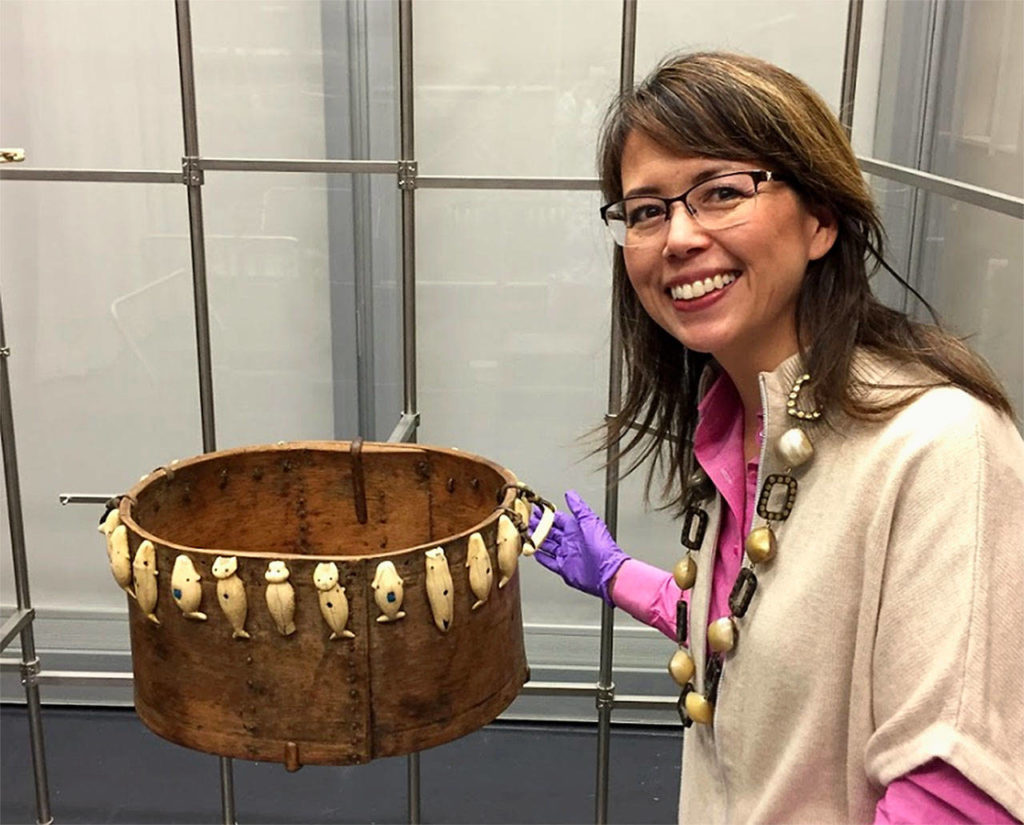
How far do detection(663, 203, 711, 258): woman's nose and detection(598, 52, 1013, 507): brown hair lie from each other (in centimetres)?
5

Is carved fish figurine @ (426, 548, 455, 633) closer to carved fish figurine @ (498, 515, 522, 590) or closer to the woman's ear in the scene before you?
carved fish figurine @ (498, 515, 522, 590)

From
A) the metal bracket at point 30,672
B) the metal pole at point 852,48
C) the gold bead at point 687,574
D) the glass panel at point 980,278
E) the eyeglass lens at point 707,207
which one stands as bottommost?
the metal bracket at point 30,672

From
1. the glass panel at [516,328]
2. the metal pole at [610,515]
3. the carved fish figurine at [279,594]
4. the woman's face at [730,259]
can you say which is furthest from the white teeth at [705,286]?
the glass panel at [516,328]

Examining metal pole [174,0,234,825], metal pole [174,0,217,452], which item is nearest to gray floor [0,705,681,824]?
metal pole [174,0,234,825]

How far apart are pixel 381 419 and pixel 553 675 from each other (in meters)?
0.64

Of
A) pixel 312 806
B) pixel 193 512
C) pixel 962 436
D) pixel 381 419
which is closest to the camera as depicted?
pixel 962 436

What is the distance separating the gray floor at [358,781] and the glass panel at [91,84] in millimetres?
1163

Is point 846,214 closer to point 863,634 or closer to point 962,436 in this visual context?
point 962,436

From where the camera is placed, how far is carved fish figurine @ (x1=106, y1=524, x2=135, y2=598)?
0.97m

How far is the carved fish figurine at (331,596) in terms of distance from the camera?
919 millimetres

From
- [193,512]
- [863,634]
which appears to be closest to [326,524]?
[193,512]

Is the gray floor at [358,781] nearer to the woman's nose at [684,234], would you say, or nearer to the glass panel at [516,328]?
the glass panel at [516,328]

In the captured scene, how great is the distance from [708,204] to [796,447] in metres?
0.20

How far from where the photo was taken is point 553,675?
2.33 m
